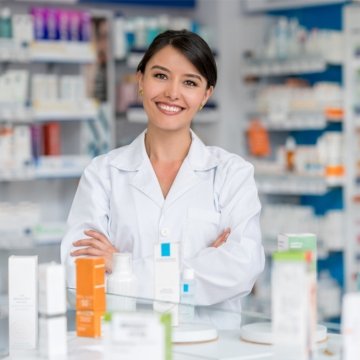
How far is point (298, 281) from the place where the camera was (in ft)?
6.70

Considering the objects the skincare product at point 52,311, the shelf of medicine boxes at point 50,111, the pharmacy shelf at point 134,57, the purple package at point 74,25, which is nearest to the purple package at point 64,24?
the purple package at point 74,25

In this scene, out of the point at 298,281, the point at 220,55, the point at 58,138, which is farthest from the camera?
the point at 220,55

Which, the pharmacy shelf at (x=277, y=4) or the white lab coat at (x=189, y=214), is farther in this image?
the pharmacy shelf at (x=277, y=4)

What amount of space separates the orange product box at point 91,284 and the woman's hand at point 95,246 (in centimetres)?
51

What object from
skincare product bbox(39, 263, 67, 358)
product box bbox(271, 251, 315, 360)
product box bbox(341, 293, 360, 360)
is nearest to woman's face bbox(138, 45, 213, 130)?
skincare product bbox(39, 263, 67, 358)

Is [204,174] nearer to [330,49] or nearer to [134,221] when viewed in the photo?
[134,221]

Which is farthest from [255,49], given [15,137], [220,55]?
[15,137]

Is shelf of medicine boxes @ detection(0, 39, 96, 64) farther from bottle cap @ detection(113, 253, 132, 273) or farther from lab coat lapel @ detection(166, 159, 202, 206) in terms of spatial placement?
bottle cap @ detection(113, 253, 132, 273)

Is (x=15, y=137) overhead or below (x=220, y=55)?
below

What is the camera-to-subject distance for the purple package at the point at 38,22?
22.5 ft

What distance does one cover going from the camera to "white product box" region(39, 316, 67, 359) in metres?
2.46

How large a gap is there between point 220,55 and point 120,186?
4.57 meters

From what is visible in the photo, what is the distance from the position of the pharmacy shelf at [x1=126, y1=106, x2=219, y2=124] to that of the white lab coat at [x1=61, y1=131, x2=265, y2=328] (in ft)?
12.9

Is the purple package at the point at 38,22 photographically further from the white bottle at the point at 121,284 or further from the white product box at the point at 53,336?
the white product box at the point at 53,336
